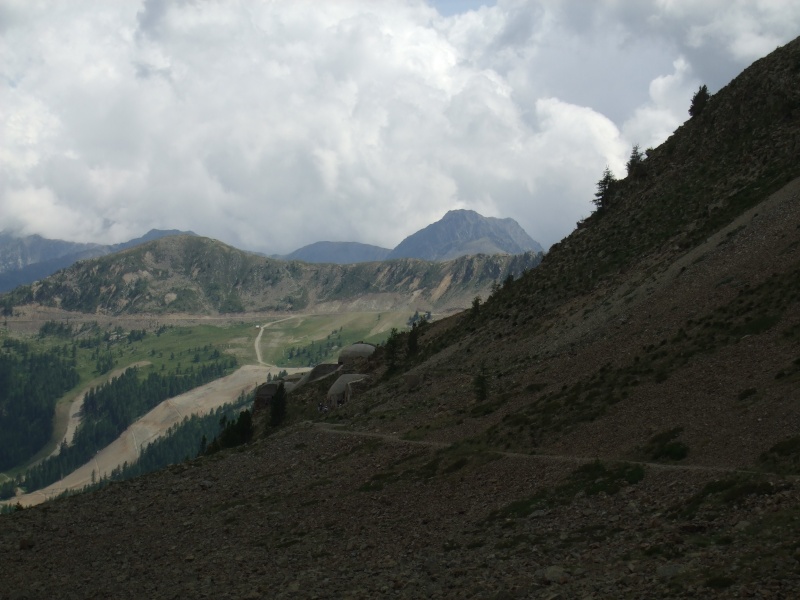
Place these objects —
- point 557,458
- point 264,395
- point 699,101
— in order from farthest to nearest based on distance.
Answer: point 264,395 < point 699,101 < point 557,458

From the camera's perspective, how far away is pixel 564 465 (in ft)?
115

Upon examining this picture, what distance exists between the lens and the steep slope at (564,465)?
25.2 m

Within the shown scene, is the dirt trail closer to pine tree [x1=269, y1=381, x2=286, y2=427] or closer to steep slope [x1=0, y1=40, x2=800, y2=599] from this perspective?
steep slope [x1=0, y1=40, x2=800, y2=599]

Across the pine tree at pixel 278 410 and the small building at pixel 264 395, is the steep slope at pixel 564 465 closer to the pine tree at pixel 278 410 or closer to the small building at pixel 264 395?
the pine tree at pixel 278 410

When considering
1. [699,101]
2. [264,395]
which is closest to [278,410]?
[264,395]

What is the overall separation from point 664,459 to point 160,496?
112ft

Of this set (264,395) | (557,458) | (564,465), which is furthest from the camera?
(264,395)

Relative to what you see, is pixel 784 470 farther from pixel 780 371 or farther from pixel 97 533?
pixel 97 533

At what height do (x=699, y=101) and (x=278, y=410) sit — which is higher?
(x=699, y=101)

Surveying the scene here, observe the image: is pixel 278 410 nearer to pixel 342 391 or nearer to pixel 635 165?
pixel 342 391

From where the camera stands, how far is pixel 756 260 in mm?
51406

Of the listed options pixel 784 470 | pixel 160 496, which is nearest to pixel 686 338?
pixel 784 470

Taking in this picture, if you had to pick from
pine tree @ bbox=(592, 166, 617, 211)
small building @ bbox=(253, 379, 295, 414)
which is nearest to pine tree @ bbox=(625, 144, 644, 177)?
pine tree @ bbox=(592, 166, 617, 211)

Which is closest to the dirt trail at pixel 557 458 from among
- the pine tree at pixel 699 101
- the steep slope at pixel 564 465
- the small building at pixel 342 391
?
the steep slope at pixel 564 465
